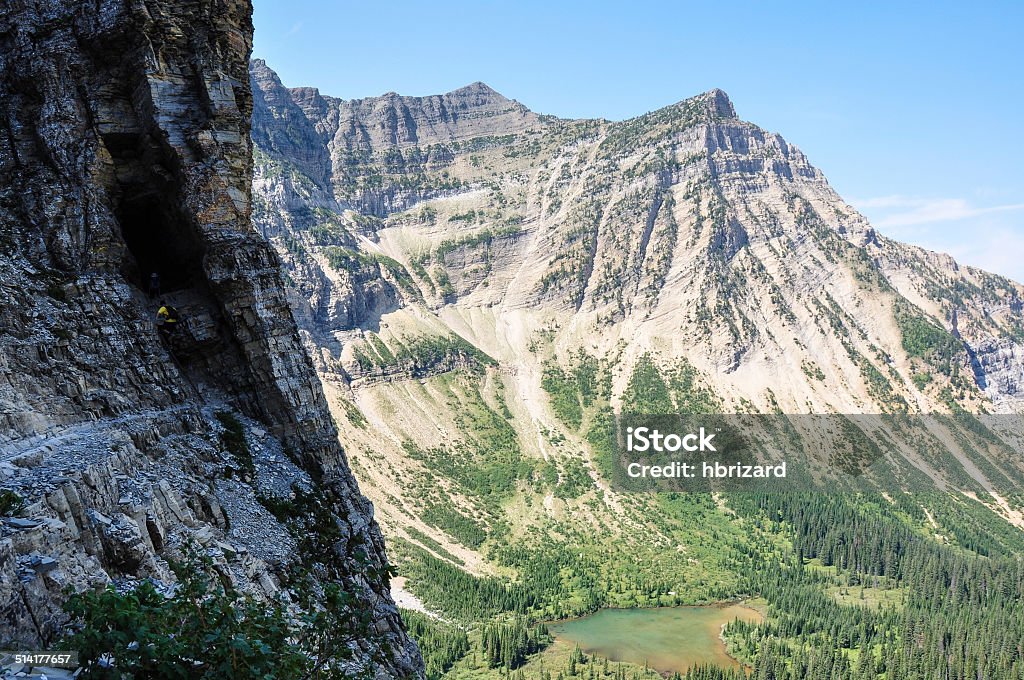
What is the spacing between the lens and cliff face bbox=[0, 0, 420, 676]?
85.4 feet

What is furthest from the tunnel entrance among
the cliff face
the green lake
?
the green lake

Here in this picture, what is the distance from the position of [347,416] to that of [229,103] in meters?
166

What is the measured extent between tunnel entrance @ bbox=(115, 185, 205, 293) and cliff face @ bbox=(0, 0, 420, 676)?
10 cm

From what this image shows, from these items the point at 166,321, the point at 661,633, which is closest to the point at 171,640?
the point at 166,321

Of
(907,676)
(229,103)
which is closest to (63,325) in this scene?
(229,103)

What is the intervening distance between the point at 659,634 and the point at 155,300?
10916cm

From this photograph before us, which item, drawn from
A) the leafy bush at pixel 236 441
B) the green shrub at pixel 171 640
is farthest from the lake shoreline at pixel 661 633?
the green shrub at pixel 171 640

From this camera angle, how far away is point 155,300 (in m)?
33.2

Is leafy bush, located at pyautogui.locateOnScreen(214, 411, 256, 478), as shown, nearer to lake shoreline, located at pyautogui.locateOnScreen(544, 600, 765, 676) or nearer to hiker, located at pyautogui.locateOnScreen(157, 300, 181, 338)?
hiker, located at pyautogui.locateOnScreen(157, 300, 181, 338)

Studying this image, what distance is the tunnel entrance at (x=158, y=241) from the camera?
33.6 meters

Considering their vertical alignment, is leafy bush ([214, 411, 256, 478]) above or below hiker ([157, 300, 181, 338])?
below

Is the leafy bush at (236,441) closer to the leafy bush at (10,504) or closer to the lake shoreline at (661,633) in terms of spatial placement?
the leafy bush at (10,504)

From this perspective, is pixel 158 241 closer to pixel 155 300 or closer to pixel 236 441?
pixel 155 300

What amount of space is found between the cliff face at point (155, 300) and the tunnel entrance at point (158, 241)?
10cm
